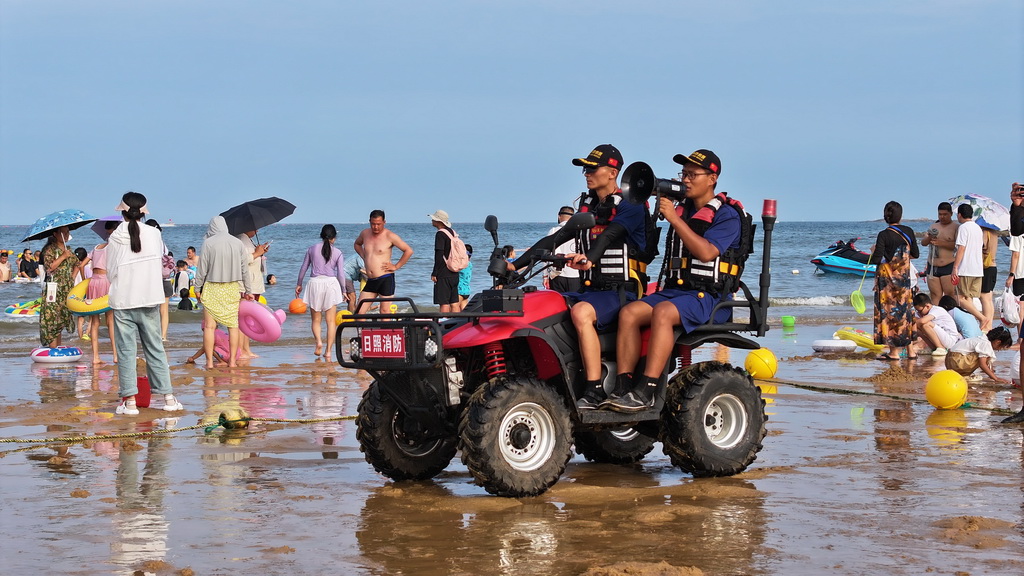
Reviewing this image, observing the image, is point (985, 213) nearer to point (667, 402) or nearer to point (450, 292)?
point (450, 292)

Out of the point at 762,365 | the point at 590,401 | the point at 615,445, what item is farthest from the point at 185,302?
the point at 590,401

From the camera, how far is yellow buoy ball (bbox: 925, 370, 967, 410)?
32.1ft

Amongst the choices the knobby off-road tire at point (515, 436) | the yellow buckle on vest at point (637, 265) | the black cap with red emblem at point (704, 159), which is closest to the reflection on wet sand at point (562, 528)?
the knobby off-road tire at point (515, 436)

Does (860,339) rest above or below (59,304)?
below

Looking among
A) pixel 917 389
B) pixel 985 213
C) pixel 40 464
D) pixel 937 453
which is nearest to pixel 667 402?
pixel 937 453

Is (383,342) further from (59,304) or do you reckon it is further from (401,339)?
(59,304)

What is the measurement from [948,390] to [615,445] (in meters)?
3.65

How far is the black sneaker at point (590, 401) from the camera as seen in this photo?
21.8 feet

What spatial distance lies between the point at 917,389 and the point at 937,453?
4.00 metres

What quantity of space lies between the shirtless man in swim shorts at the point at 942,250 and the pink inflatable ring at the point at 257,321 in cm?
847

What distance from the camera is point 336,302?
48.7 feet

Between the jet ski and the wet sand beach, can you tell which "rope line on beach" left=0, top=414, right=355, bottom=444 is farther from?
the jet ski

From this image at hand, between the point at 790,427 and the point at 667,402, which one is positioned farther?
the point at 790,427

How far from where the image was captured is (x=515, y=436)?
638 cm
